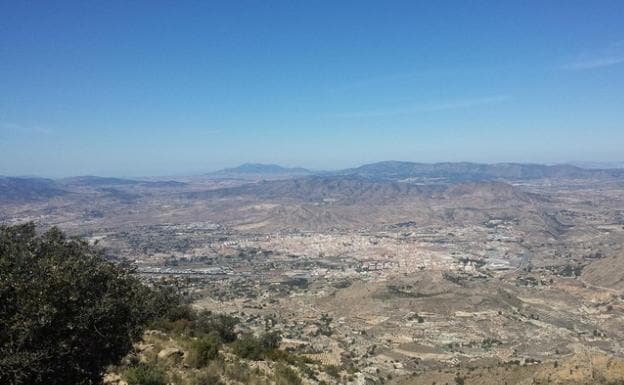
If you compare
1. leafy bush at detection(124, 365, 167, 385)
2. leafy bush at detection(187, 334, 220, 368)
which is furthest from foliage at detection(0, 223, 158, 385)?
leafy bush at detection(187, 334, 220, 368)

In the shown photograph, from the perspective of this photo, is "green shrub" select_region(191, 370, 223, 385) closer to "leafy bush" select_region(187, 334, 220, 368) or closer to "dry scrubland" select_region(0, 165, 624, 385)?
"dry scrubland" select_region(0, 165, 624, 385)

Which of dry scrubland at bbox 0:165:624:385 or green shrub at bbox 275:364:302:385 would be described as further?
dry scrubland at bbox 0:165:624:385

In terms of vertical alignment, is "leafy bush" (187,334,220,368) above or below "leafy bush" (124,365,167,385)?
below

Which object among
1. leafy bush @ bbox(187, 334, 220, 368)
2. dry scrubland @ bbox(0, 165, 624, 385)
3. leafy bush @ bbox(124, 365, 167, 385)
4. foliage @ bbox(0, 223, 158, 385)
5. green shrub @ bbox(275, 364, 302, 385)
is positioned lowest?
dry scrubland @ bbox(0, 165, 624, 385)

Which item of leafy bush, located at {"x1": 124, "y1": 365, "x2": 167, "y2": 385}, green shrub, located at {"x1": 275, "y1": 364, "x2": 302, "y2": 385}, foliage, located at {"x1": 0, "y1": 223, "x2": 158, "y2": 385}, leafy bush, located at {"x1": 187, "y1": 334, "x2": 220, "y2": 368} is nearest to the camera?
foliage, located at {"x1": 0, "y1": 223, "x2": 158, "y2": 385}

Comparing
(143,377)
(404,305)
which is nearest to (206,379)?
(143,377)

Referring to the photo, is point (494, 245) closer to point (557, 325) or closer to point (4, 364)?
point (557, 325)

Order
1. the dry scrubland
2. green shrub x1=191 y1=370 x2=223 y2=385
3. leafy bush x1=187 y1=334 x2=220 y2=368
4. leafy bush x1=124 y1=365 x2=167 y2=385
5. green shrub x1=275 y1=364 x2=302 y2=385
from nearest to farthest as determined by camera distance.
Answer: leafy bush x1=124 y1=365 x2=167 y2=385 → green shrub x1=191 y1=370 x2=223 y2=385 → leafy bush x1=187 y1=334 x2=220 y2=368 → green shrub x1=275 y1=364 x2=302 y2=385 → the dry scrubland
